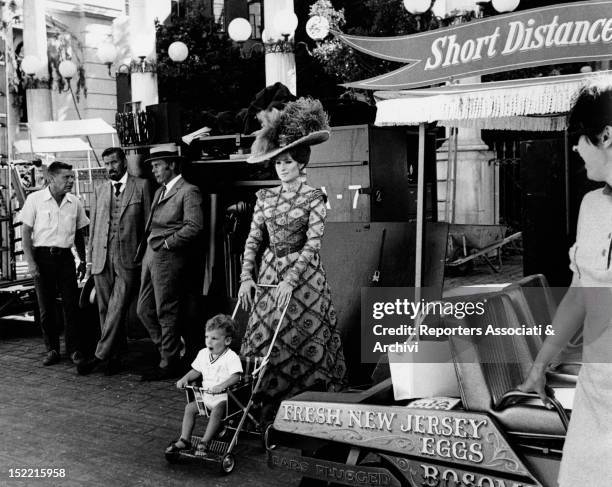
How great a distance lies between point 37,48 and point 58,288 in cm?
1552

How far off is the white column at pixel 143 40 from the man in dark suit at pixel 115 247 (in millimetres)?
10353

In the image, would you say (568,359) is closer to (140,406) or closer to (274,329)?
(274,329)

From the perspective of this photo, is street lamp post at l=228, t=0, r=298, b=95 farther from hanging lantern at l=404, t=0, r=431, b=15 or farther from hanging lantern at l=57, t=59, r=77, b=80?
hanging lantern at l=57, t=59, r=77, b=80

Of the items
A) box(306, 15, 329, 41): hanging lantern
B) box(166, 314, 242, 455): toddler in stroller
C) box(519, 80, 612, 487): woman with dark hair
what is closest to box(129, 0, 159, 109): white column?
box(306, 15, 329, 41): hanging lantern

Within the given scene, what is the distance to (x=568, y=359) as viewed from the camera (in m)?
4.17

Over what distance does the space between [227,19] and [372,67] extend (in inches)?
366

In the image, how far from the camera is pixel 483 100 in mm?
4098

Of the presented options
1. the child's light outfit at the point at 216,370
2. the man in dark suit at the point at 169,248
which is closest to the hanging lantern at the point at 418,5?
the man in dark suit at the point at 169,248

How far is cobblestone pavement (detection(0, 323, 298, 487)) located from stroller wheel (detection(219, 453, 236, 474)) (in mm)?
41

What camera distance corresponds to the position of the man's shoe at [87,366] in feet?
23.5

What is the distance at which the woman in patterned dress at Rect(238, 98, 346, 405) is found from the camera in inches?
195

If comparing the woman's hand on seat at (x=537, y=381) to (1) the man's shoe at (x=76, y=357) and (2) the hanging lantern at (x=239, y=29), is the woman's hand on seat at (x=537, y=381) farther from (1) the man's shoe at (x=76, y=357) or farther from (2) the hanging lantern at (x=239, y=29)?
(2) the hanging lantern at (x=239, y=29)

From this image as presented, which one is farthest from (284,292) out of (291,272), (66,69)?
(66,69)

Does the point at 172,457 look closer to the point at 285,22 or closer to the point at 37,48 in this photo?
the point at 285,22
